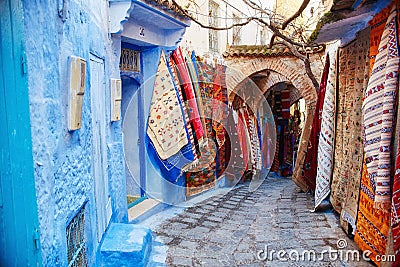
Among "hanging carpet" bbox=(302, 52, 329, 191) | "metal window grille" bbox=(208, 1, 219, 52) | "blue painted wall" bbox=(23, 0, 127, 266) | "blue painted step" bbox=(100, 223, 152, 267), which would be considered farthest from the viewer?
"metal window grille" bbox=(208, 1, 219, 52)

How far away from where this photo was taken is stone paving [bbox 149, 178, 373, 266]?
4.25 m

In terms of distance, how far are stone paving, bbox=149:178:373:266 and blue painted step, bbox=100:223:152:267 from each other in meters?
0.44

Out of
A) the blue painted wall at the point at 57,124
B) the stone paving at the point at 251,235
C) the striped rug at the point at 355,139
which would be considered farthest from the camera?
the striped rug at the point at 355,139

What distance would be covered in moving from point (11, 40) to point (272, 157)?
11682 millimetres

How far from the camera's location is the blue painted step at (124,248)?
3.74 metres

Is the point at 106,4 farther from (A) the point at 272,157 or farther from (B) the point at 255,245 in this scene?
(A) the point at 272,157

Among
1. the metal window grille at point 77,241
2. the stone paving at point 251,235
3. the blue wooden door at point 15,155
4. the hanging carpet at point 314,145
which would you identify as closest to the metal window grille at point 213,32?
the hanging carpet at point 314,145

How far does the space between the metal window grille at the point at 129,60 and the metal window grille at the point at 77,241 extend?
9.87 feet

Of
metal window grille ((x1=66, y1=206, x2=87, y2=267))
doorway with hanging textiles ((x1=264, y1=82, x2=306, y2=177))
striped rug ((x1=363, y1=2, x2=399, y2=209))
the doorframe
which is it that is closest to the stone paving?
the doorframe

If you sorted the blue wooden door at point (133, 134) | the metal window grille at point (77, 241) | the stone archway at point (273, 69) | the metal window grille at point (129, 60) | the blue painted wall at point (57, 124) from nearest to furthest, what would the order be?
the blue painted wall at point (57, 124)
the metal window grille at point (77, 241)
the metal window grille at point (129, 60)
the blue wooden door at point (133, 134)
the stone archway at point (273, 69)

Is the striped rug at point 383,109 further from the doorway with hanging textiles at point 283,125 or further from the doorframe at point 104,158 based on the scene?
the doorway with hanging textiles at point 283,125

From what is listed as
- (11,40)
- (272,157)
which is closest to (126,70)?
(11,40)

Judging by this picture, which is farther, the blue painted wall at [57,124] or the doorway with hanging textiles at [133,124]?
the doorway with hanging textiles at [133,124]

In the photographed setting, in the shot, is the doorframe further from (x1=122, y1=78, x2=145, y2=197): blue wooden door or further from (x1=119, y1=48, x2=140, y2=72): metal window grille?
(x1=122, y1=78, x2=145, y2=197): blue wooden door
